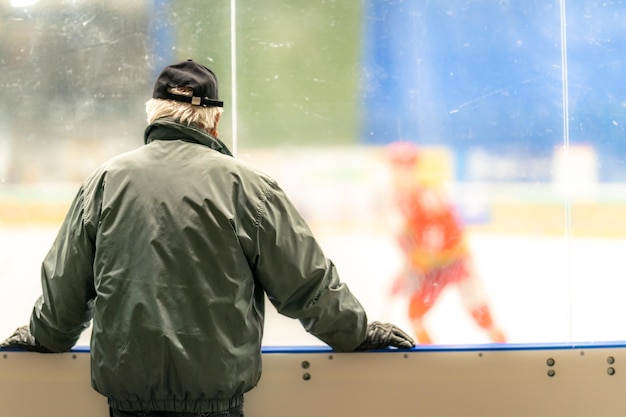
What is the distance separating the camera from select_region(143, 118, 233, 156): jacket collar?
1.66 meters

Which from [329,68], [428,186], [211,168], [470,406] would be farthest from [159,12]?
[470,406]

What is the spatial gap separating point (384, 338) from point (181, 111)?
836 mm

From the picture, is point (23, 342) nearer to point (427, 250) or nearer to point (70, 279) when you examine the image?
point (70, 279)

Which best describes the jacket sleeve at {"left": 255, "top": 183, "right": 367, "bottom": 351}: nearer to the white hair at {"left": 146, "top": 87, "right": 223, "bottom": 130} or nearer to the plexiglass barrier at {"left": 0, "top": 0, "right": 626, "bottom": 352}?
the white hair at {"left": 146, "top": 87, "right": 223, "bottom": 130}

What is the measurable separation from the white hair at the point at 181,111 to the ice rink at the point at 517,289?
0.61m

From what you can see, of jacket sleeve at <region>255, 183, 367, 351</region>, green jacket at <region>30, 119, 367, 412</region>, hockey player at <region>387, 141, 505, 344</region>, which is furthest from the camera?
hockey player at <region>387, 141, 505, 344</region>

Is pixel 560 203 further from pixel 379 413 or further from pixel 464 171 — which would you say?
pixel 379 413

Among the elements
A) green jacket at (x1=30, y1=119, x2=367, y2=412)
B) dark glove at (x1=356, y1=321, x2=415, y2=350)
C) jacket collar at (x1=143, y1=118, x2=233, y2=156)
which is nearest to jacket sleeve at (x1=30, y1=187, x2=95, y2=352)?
green jacket at (x1=30, y1=119, x2=367, y2=412)

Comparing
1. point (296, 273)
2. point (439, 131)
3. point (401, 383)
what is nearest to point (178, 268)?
point (296, 273)

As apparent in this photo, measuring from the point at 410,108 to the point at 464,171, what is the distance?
246 millimetres

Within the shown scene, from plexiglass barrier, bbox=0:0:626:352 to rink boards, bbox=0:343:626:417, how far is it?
3.1 inches

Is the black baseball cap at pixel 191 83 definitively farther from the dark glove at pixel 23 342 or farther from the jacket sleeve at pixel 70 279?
the dark glove at pixel 23 342

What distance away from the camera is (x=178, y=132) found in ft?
5.46

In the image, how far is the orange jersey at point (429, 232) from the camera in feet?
7.06
